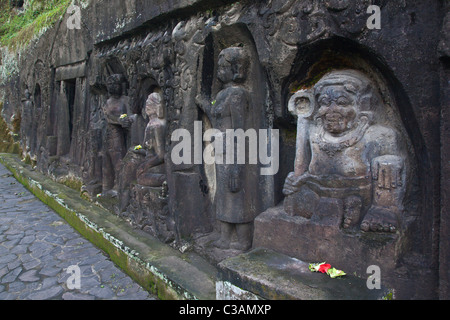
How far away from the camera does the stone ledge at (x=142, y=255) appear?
9.89ft

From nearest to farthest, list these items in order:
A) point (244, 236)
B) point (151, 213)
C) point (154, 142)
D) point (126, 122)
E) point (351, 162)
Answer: point (351, 162)
point (244, 236)
point (151, 213)
point (154, 142)
point (126, 122)

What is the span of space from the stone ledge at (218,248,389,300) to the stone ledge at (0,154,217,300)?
0.39m

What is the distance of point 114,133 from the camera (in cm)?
546

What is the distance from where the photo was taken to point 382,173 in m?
2.41

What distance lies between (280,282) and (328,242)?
1.55 feet

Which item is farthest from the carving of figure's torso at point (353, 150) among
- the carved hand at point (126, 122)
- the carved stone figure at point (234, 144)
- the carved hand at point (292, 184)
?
the carved hand at point (126, 122)

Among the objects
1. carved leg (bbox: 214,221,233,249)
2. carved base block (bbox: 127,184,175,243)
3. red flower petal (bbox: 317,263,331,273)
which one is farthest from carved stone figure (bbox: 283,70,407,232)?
carved base block (bbox: 127,184,175,243)

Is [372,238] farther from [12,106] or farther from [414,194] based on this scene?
[12,106]

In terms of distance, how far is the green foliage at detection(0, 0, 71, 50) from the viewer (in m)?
8.85

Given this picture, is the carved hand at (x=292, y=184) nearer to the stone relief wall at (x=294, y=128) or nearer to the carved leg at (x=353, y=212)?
the stone relief wall at (x=294, y=128)

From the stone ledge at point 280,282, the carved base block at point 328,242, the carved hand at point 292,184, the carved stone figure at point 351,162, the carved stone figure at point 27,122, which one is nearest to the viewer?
the stone ledge at point 280,282

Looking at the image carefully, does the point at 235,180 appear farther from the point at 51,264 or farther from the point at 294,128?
the point at 51,264

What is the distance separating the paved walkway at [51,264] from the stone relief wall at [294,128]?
683 mm

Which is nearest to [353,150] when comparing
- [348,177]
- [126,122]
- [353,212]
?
[348,177]
